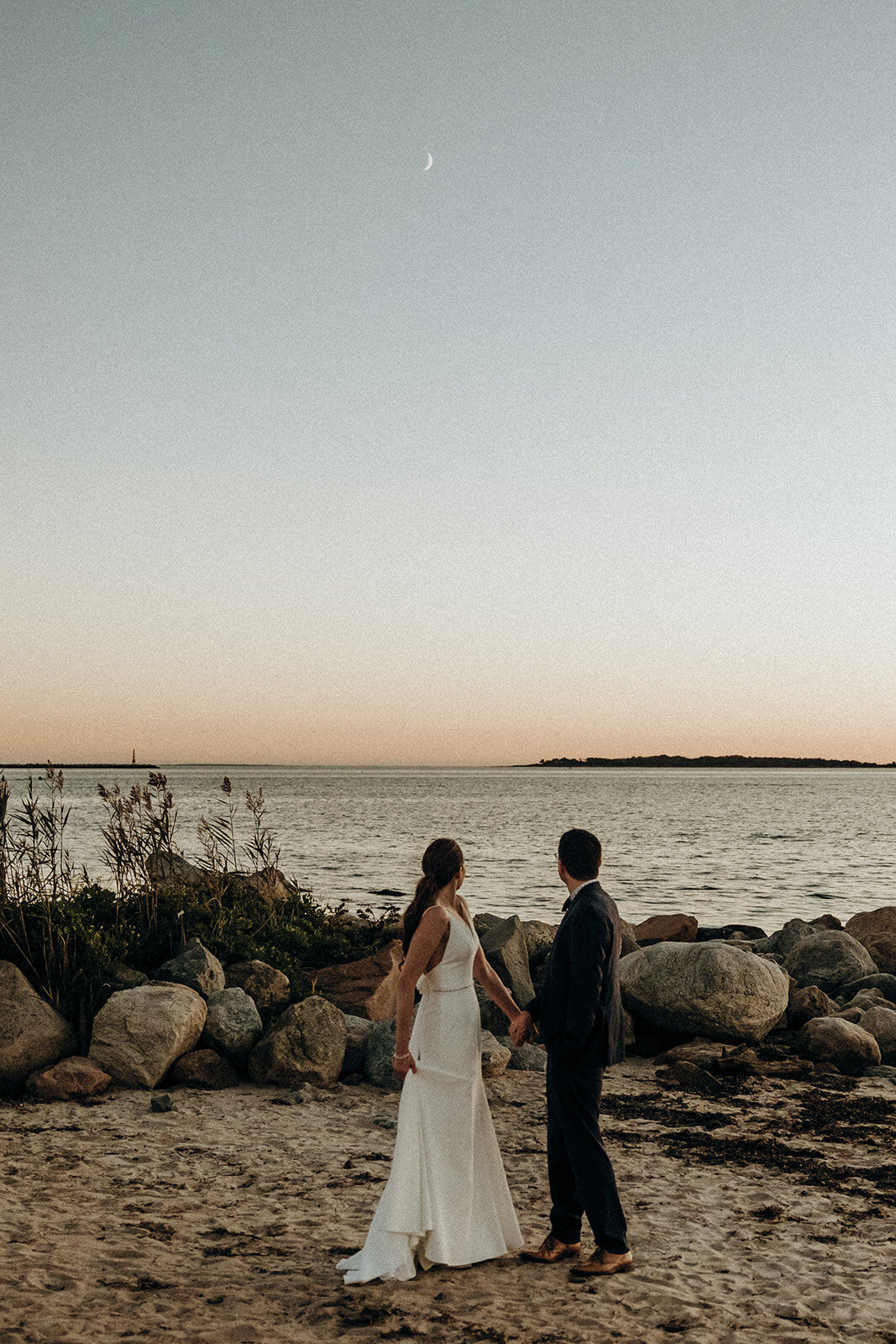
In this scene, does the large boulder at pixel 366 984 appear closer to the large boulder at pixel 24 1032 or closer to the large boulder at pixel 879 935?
the large boulder at pixel 24 1032

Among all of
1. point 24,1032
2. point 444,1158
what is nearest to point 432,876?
point 444,1158

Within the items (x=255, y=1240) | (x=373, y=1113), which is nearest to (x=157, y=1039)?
(x=373, y=1113)

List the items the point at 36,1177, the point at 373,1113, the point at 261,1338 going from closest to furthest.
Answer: the point at 261,1338 < the point at 36,1177 < the point at 373,1113

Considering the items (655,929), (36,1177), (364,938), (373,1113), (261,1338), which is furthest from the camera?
(655,929)

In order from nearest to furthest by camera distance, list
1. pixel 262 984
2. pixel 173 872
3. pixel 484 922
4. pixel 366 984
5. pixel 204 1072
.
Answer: pixel 204 1072, pixel 262 984, pixel 366 984, pixel 173 872, pixel 484 922

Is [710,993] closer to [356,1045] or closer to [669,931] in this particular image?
[356,1045]

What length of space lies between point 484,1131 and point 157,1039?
465 centimetres

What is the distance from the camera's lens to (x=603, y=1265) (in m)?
5.47

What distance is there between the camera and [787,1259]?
18.9 ft

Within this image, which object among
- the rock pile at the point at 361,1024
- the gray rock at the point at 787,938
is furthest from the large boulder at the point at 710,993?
the gray rock at the point at 787,938

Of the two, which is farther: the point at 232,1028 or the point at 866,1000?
the point at 866,1000

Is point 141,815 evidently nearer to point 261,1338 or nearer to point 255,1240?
point 255,1240

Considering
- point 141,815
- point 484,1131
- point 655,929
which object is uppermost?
point 141,815

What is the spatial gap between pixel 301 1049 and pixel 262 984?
1581 millimetres
